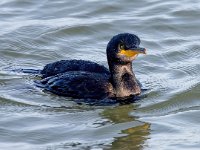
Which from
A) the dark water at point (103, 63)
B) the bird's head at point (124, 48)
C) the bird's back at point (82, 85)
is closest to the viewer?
the dark water at point (103, 63)

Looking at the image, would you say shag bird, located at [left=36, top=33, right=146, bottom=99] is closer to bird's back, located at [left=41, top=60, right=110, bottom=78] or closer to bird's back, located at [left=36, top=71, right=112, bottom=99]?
bird's back, located at [left=36, top=71, right=112, bottom=99]

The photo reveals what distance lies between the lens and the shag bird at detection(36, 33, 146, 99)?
11492 millimetres

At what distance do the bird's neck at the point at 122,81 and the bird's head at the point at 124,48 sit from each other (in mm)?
129

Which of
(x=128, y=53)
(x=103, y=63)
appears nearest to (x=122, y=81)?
(x=128, y=53)

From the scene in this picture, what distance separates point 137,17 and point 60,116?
5.57m

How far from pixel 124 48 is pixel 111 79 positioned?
601mm

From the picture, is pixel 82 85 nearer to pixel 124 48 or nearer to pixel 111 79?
pixel 111 79

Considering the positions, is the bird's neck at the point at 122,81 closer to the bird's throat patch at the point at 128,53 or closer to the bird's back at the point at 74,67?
the bird's throat patch at the point at 128,53

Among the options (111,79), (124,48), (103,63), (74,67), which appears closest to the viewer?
(124,48)

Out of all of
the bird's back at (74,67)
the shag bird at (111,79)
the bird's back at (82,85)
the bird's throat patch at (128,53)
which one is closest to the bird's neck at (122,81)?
the shag bird at (111,79)

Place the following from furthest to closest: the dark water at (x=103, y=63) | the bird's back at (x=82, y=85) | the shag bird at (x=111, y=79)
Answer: the bird's back at (x=82, y=85) < the shag bird at (x=111, y=79) < the dark water at (x=103, y=63)

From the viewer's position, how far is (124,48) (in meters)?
11.5

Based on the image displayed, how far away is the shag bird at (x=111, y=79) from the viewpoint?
11.5 m

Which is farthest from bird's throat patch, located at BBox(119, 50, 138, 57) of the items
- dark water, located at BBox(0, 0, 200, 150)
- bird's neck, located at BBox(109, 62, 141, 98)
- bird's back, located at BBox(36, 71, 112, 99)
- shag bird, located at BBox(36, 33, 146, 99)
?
dark water, located at BBox(0, 0, 200, 150)
